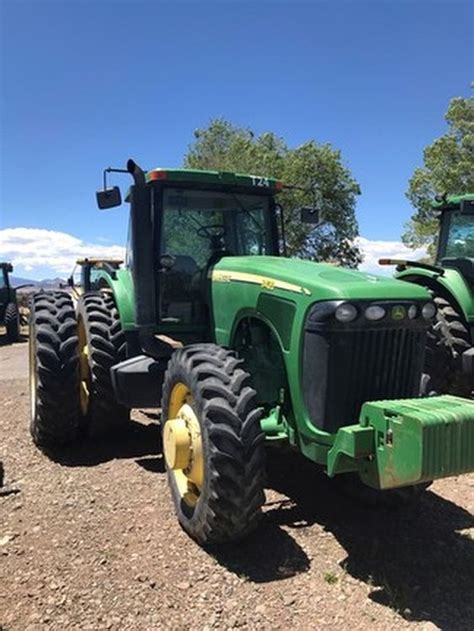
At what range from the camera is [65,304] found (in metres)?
6.11

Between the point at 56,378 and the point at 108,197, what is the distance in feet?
5.32

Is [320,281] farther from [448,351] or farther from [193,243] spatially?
[448,351]

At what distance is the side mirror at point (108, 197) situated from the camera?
17.0ft

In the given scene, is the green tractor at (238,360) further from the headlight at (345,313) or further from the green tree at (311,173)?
the green tree at (311,173)

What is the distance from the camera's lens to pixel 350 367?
12.1 ft

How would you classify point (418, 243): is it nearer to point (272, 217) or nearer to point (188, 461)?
point (272, 217)

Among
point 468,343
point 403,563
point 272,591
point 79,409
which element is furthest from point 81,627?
point 468,343

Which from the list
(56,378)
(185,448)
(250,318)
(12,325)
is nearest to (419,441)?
(185,448)

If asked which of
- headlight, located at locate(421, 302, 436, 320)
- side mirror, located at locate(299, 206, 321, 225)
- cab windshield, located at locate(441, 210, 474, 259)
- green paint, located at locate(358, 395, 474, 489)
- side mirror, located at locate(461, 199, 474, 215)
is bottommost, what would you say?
green paint, located at locate(358, 395, 474, 489)

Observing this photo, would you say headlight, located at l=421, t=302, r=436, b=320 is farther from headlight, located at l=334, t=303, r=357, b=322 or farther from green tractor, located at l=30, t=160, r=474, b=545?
headlight, located at l=334, t=303, r=357, b=322

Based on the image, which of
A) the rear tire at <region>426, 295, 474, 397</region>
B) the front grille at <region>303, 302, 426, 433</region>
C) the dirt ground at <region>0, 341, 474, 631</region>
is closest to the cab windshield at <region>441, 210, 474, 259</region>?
the rear tire at <region>426, 295, 474, 397</region>

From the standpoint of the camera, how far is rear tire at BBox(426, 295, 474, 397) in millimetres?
6965

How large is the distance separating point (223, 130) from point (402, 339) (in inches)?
1072

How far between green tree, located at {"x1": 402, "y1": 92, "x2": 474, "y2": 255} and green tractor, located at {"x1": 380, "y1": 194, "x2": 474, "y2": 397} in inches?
605
